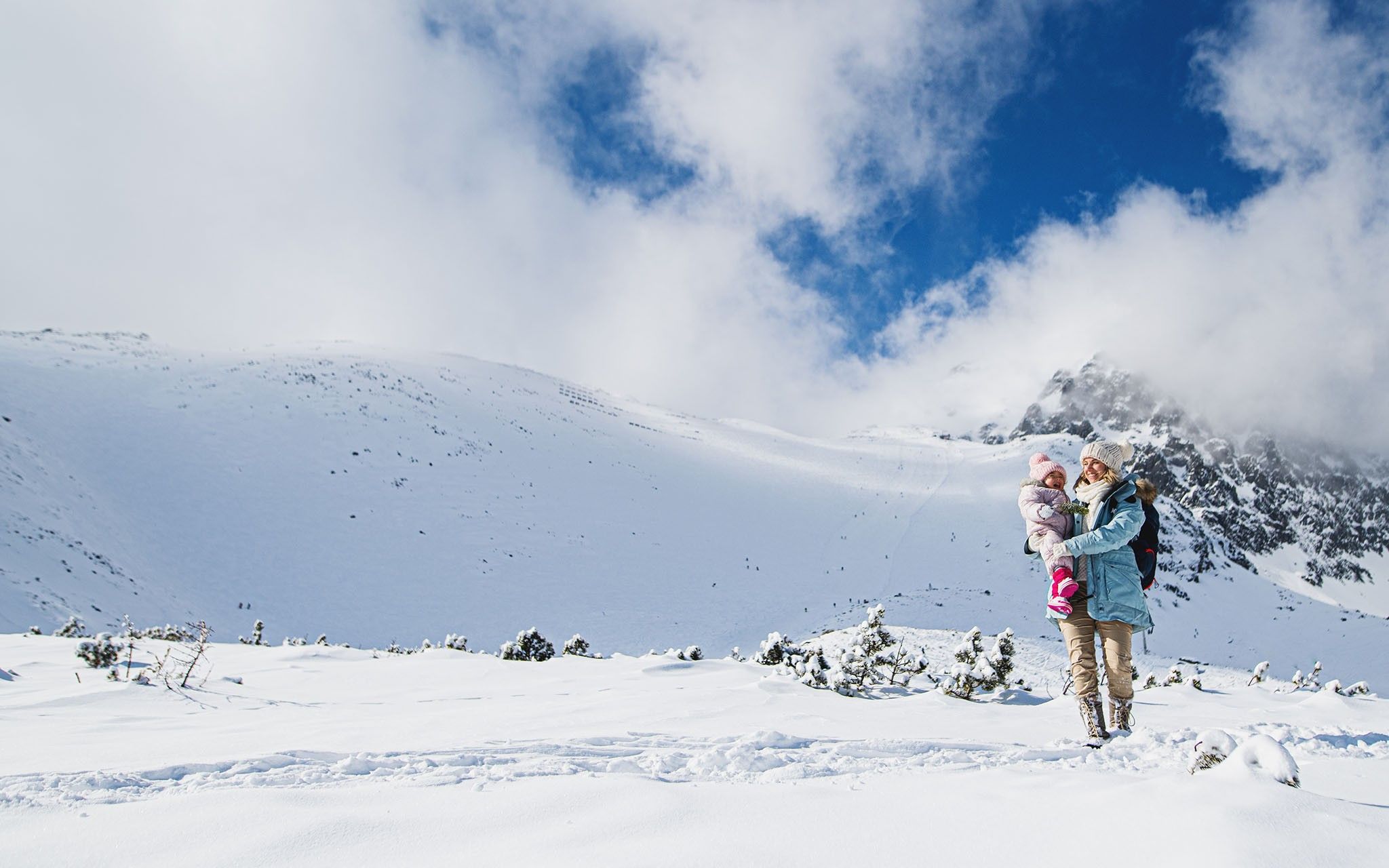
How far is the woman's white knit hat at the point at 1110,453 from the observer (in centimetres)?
539

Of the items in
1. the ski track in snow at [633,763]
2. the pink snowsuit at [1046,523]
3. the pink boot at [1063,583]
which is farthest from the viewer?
the pink snowsuit at [1046,523]

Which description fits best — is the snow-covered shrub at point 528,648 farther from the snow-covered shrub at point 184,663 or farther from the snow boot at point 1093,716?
the snow boot at point 1093,716

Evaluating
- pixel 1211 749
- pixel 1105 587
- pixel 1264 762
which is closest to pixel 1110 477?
pixel 1105 587

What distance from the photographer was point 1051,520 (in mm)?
5457

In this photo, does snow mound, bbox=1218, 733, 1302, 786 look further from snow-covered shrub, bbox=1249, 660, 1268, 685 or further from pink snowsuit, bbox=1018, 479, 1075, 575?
snow-covered shrub, bbox=1249, 660, 1268, 685

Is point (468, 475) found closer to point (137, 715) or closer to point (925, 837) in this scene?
point (137, 715)

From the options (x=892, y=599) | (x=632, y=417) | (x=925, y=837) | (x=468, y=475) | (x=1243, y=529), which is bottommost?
(x=925, y=837)

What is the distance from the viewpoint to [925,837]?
8.39ft

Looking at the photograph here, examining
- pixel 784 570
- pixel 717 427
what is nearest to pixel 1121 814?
pixel 784 570

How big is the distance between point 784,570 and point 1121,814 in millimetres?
32448

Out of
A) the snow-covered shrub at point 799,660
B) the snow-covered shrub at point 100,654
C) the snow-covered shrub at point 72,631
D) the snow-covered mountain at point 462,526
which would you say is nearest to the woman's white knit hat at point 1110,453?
the snow-covered shrub at point 799,660

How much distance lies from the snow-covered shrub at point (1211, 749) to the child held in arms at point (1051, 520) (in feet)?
6.31

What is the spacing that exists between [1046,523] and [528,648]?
8.94 meters

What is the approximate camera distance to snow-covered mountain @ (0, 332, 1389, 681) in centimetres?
2130
